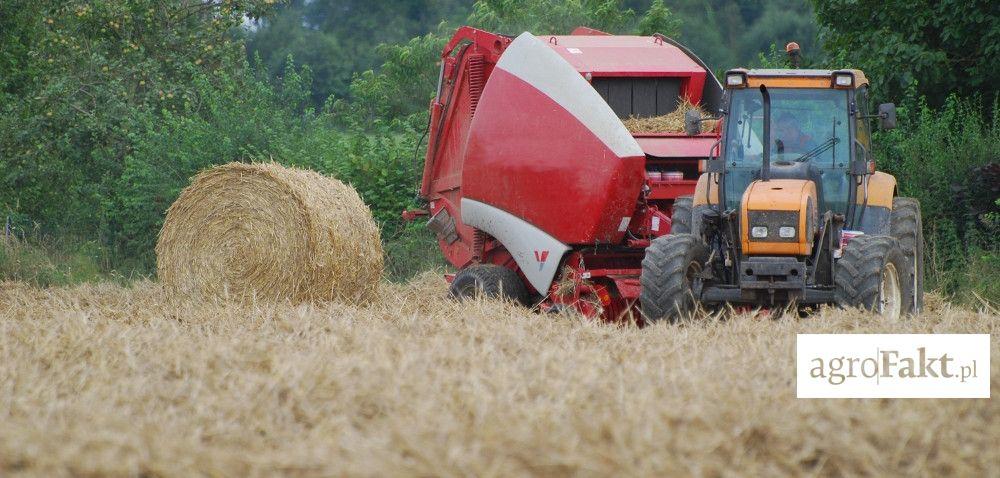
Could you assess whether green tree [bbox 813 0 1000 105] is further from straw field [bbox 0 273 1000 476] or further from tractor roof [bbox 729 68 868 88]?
straw field [bbox 0 273 1000 476]

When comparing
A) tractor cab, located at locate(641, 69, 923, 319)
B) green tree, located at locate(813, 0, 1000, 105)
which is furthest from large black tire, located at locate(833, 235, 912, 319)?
green tree, located at locate(813, 0, 1000, 105)

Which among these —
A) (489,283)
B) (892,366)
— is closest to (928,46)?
(489,283)

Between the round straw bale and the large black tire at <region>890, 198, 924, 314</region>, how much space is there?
3617mm

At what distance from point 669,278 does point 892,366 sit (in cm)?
247

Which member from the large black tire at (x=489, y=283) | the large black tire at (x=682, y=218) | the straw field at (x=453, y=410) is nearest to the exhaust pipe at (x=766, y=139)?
the large black tire at (x=682, y=218)

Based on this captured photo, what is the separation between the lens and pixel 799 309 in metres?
7.59

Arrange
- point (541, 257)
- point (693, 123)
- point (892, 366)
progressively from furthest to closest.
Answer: point (541, 257) → point (693, 123) → point (892, 366)

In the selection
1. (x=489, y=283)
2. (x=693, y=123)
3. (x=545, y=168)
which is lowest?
(x=489, y=283)

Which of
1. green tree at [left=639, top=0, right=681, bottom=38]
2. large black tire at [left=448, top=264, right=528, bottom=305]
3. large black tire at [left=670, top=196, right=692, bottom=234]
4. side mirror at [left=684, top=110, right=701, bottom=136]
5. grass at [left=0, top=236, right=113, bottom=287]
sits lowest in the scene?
grass at [left=0, top=236, right=113, bottom=287]

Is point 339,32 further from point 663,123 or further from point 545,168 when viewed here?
point 545,168

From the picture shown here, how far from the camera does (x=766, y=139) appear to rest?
8219 millimetres

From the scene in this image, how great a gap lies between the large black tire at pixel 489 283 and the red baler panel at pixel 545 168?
1.71 ft

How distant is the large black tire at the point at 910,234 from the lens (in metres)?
8.24

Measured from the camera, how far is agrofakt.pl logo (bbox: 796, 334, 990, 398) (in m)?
4.87
